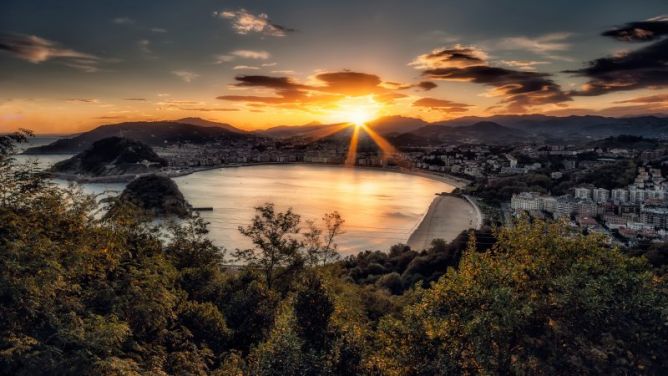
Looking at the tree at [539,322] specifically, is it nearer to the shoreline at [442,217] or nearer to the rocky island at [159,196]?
the shoreline at [442,217]

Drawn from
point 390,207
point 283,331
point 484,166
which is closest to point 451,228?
point 390,207

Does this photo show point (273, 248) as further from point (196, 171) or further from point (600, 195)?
point (196, 171)

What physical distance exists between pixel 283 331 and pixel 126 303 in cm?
175

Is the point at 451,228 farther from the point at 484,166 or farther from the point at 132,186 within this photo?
the point at 484,166

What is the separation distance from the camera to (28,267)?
3.56 metres

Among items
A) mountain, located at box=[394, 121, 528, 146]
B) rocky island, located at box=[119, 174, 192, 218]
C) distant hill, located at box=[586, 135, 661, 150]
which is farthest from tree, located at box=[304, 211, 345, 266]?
mountain, located at box=[394, 121, 528, 146]

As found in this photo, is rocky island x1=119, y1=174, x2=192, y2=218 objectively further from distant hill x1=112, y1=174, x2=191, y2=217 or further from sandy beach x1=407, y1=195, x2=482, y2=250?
sandy beach x1=407, y1=195, x2=482, y2=250

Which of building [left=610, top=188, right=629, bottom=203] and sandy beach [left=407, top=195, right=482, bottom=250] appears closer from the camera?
sandy beach [left=407, top=195, right=482, bottom=250]

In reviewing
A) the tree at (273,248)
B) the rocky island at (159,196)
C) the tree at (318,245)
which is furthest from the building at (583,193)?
the tree at (273,248)

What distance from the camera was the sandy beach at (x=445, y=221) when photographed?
74.0 feet

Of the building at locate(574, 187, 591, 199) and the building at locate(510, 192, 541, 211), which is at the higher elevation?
the building at locate(574, 187, 591, 199)

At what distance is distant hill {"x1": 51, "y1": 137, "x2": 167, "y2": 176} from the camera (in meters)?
55.6

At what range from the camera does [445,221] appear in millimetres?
27406

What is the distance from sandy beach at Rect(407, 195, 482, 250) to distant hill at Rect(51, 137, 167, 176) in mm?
41075
